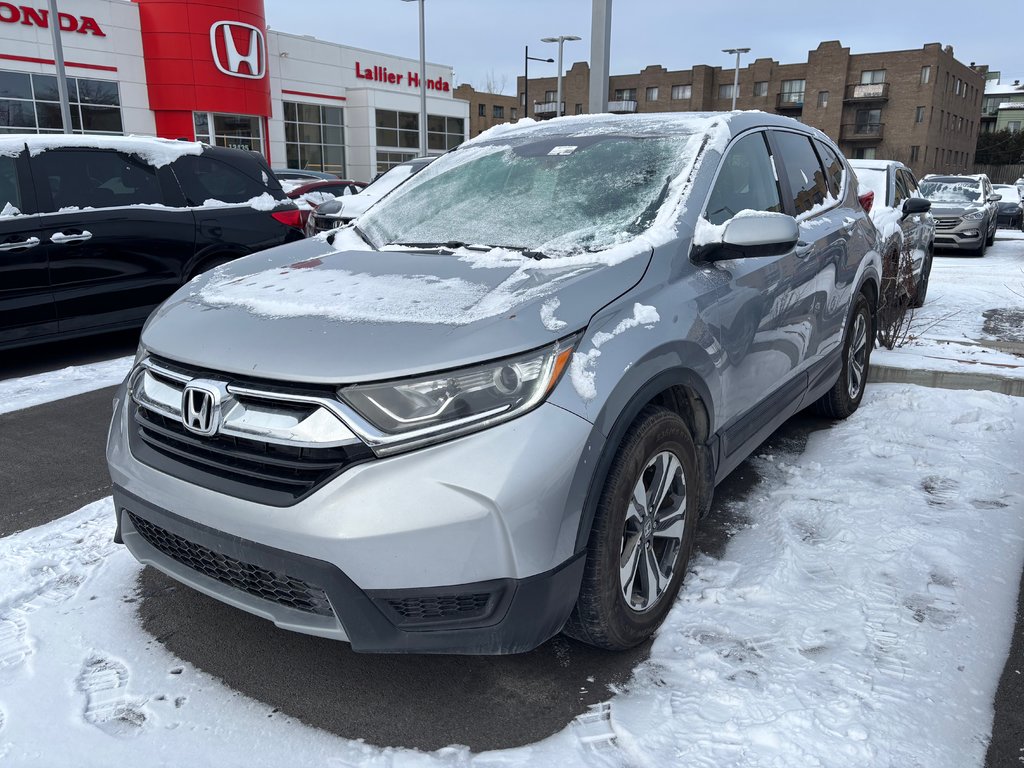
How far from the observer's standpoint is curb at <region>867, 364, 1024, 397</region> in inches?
208

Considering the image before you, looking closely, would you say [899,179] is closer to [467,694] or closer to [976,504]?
[976,504]

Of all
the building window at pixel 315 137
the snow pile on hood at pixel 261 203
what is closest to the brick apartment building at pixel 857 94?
the building window at pixel 315 137

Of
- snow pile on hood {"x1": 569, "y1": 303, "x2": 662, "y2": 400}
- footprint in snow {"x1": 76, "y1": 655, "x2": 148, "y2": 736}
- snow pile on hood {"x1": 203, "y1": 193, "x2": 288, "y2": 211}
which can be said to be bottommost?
footprint in snow {"x1": 76, "y1": 655, "x2": 148, "y2": 736}

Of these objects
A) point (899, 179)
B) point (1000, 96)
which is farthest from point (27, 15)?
point (1000, 96)

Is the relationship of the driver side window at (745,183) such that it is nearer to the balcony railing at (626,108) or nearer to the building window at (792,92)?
the balcony railing at (626,108)

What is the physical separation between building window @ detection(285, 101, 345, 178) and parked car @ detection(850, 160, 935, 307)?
2712cm

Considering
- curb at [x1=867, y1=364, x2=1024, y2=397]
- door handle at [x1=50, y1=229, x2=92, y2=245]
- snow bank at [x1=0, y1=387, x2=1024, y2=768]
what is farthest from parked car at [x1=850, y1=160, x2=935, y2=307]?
door handle at [x1=50, y1=229, x2=92, y2=245]

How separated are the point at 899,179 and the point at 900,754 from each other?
356 inches

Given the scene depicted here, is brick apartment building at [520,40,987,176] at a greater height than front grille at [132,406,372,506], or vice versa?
brick apartment building at [520,40,987,176]

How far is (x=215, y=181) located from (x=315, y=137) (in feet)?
93.9

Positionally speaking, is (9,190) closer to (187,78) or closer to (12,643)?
(12,643)

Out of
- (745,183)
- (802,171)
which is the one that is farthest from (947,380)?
(745,183)

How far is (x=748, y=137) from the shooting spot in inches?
Result: 139

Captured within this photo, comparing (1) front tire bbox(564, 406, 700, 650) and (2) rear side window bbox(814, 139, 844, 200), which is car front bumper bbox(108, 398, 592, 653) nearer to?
(1) front tire bbox(564, 406, 700, 650)
